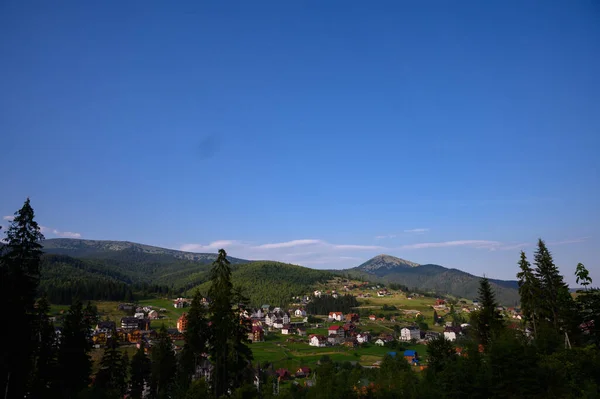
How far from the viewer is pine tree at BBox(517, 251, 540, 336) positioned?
138ft

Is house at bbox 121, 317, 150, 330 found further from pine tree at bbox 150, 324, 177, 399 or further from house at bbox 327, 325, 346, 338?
pine tree at bbox 150, 324, 177, 399

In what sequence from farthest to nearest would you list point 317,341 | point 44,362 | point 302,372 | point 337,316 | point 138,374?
point 337,316, point 317,341, point 302,372, point 138,374, point 44,362

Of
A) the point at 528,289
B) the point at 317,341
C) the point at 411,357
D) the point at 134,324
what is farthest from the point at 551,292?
the point at 134,324

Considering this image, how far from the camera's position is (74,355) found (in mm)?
38812

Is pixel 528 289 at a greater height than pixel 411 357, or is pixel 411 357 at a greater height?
pixel 528 289

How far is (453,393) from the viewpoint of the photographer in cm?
2650

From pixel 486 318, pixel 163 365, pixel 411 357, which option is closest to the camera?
pixel 486 318

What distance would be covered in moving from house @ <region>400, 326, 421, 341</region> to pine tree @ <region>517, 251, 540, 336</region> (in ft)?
335

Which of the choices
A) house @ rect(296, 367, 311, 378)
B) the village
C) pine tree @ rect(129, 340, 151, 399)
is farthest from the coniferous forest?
house @ rect(296, 367, 311, 378)

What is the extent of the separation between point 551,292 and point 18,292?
51445 mm

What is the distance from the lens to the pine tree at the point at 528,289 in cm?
4212

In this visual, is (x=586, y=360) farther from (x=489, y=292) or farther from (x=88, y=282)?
(x=88, y=282)

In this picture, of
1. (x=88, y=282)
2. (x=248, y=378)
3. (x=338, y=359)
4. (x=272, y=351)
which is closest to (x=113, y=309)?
(x=88, y=282)

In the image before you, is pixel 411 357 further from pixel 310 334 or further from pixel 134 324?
pixel 134 324
